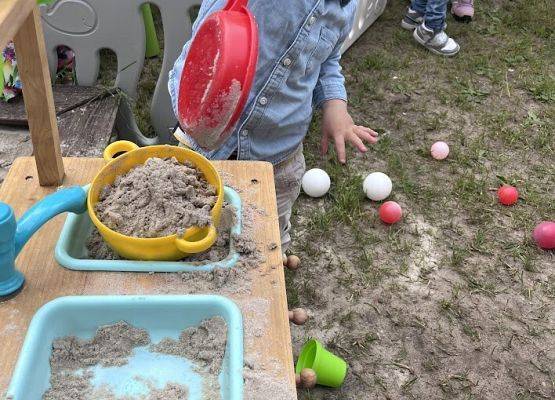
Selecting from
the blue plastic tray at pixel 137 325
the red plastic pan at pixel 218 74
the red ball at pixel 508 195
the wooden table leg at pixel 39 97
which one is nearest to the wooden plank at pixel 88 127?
the wooden table leg at pixel 39 97

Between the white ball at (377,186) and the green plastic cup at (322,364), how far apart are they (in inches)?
26.1

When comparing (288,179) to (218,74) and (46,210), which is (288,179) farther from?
(46,210)

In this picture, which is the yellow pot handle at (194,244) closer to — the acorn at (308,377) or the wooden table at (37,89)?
the wooden table at (37,89)

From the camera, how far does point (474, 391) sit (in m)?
1.38

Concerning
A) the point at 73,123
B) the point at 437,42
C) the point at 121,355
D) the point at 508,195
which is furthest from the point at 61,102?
the point at 437,42

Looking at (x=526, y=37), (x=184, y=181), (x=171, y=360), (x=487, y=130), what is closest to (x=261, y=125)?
(x=184, y=181)

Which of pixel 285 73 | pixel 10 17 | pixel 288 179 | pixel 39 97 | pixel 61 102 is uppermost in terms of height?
pixel 10 17

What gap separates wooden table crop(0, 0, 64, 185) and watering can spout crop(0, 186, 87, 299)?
130 mm

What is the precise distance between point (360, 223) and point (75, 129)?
0.87 meters

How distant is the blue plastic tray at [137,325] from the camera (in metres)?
0.65

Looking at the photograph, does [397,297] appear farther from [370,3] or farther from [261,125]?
[370,3]

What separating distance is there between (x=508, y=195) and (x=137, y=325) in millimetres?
1501

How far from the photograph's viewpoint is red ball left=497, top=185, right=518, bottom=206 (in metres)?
1.91

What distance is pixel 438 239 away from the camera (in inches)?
70.1
